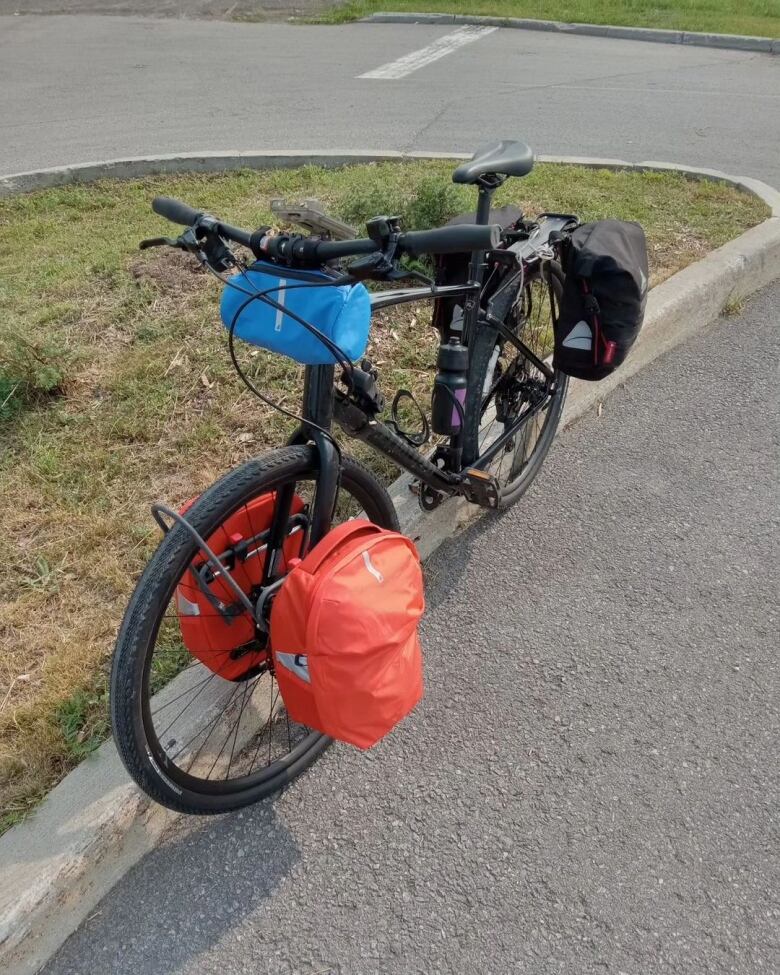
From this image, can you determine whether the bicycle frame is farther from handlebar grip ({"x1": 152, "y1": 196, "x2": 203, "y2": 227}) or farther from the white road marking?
the white road marking

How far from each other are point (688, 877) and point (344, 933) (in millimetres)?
919

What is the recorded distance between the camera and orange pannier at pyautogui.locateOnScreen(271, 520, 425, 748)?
1715 mm

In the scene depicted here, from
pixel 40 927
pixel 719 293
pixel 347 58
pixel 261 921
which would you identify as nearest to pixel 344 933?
pixel 261 921

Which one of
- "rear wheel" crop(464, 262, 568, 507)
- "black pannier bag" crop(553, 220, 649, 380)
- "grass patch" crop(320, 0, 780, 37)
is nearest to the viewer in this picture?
"black pannier bag" crop(553, 220, 649, 380)

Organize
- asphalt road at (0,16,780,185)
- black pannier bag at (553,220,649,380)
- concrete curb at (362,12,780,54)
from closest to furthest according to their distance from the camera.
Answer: black pannier bag at (553,220,649,380) → asphalt road at (0,16,780,185) → concrete curb at (362,12,780,54)

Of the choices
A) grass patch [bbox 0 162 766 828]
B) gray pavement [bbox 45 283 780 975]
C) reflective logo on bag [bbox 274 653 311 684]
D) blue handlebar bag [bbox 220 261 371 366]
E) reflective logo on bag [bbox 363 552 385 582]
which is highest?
blue handlebar bag [bbox 220 261 371 366]

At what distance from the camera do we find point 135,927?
194 centimetres

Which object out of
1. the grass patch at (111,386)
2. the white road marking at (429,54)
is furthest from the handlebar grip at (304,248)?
the white road marking at (429,54)

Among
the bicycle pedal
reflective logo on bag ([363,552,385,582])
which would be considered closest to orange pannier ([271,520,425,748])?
reflective logo on bag ([363,552,385,582])

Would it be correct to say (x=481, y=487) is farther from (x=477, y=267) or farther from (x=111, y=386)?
(x=111, y=386)

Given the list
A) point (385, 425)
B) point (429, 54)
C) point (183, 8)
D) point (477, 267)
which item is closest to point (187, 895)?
point (385, 425)

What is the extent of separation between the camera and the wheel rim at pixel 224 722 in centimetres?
217

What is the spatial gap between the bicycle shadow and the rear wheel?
1482 millimetres

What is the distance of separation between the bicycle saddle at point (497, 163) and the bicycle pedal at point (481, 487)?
1.02m
